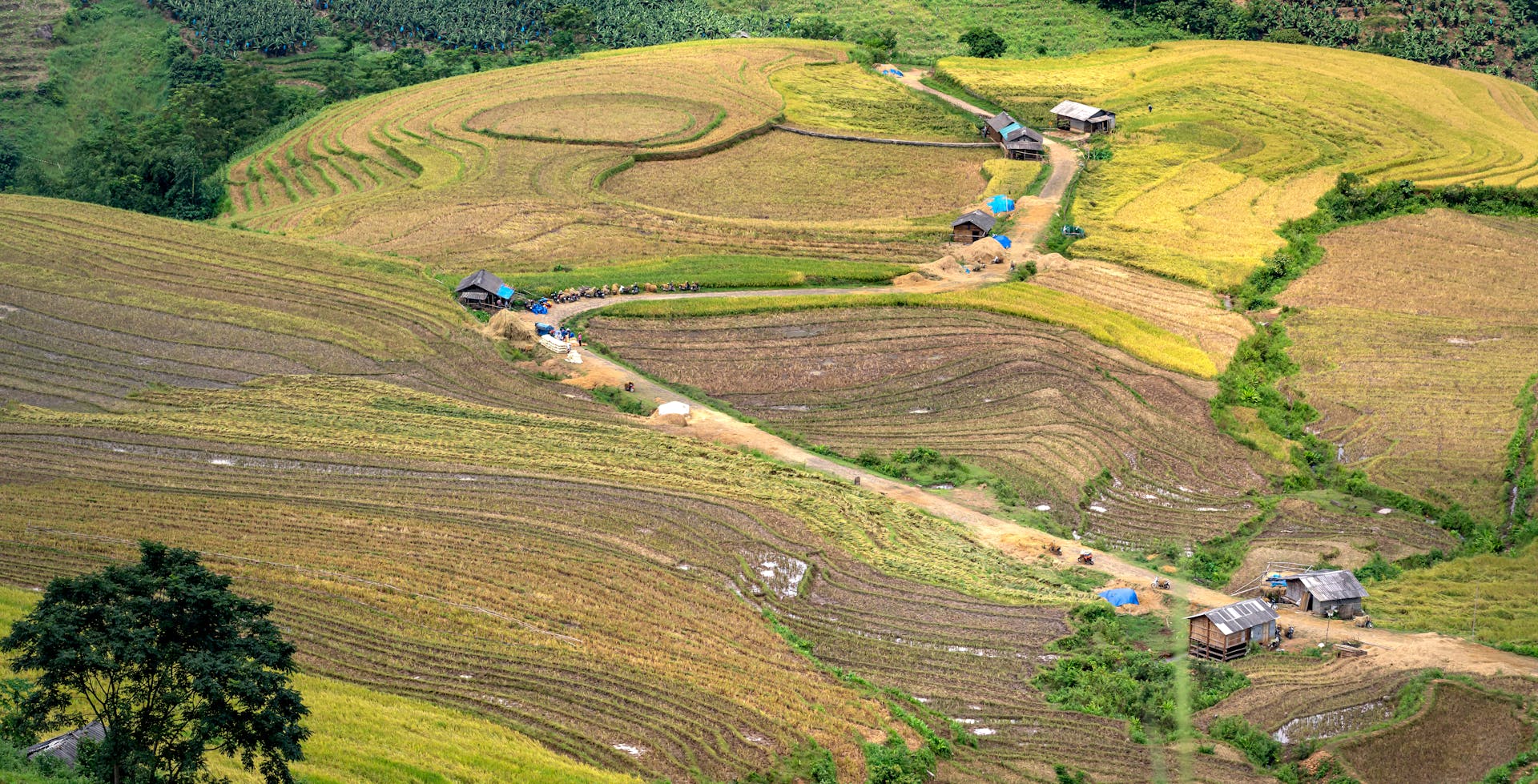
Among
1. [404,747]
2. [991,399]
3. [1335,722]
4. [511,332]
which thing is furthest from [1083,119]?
[404,747]

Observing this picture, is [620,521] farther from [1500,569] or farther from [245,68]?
[245,68]

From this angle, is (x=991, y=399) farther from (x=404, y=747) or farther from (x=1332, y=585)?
(x=404, y=747)

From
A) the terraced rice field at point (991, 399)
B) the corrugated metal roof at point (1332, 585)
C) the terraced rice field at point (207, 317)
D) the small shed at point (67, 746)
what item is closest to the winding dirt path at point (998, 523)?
the corrugated metal roof at point (1332, 585)

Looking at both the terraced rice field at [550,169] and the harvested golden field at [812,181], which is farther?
the harvested golden field at [812,181]

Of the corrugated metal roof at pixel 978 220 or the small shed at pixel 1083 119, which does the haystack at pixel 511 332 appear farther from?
the small shed at pixel 1083 119

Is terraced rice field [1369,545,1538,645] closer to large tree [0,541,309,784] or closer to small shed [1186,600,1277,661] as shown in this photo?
small shed [1186,600,1277,661]

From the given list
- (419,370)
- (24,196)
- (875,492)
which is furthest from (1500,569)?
(24,196)
